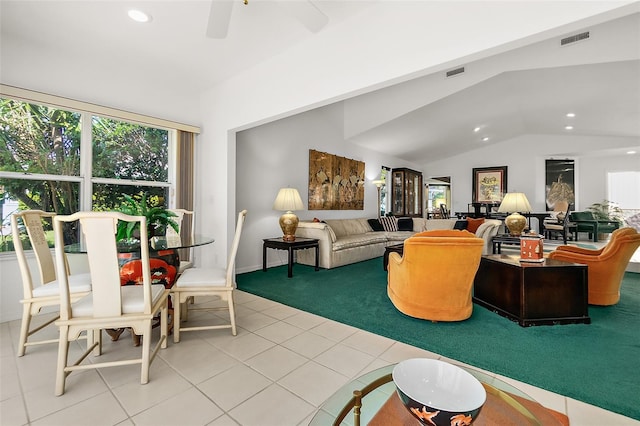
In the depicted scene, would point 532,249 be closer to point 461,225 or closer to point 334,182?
point 461,225

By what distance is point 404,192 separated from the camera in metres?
8.83

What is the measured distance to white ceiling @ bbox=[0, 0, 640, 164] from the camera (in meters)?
2.55

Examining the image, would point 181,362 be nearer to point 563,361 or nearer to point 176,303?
point 176,303

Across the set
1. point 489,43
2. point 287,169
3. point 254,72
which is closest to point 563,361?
point 489,43

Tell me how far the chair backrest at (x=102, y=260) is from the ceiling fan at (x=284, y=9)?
1502 mm

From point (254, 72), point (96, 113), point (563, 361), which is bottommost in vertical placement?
point (563, 361)

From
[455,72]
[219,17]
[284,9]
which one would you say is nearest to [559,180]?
[455,72]

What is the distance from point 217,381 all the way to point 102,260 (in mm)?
1015

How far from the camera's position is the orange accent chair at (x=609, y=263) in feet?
9.53

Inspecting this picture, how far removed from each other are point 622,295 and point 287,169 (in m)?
5.01

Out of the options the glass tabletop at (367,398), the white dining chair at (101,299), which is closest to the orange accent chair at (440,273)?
the glass tabletop at (367,398)

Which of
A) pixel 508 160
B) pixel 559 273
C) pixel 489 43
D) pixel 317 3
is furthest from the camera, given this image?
pixel 508 160

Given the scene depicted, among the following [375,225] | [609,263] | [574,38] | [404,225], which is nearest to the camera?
[609,263]

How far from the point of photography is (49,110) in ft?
10.00
